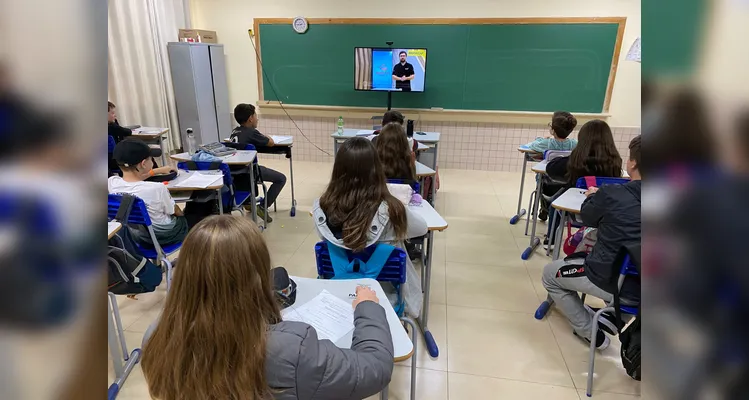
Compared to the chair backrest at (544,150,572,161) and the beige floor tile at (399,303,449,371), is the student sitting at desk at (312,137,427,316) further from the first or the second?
the chair backrest at (544,150,572,161)

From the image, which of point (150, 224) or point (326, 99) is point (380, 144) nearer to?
point (150, 224)

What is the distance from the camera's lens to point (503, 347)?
7.49 feet

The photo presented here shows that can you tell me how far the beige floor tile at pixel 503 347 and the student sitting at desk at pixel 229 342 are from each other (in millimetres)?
1353

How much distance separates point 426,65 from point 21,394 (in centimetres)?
576

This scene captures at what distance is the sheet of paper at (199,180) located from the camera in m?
2.68

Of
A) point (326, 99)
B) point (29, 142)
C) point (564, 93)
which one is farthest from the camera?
point (326, 99)

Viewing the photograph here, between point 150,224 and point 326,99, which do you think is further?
point 326,99

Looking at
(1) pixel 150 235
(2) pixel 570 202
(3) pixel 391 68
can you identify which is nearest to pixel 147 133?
(1) pixel 150 235

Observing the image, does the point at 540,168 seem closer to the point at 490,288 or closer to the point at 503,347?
the point at 490,288

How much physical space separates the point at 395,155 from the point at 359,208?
3.33 ft

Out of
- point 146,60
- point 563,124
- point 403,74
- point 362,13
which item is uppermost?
Answer: point 362,13

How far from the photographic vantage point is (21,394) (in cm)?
16

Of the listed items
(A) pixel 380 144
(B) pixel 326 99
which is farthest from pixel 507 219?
(B) pixel 326 99

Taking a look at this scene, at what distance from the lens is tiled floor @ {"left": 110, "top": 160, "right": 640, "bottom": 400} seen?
2.00 meters
